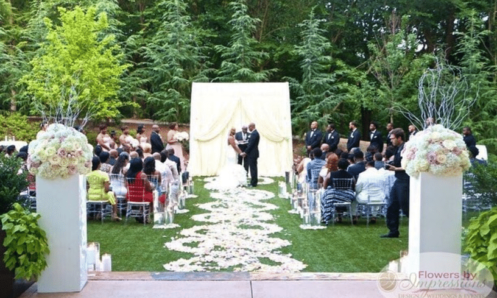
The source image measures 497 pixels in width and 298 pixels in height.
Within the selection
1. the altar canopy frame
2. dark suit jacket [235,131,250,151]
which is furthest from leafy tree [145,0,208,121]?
dark suit jacket [235,131,250,151]

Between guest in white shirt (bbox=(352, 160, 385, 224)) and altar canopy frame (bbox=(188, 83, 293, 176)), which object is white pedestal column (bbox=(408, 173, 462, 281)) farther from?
altar canopy frame (bbox=(188, 83, 293, 176))

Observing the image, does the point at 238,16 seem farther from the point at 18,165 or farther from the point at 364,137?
the point at 18,165

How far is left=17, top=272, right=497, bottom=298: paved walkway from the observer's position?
518 cm

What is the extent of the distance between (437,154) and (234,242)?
4.38 meters

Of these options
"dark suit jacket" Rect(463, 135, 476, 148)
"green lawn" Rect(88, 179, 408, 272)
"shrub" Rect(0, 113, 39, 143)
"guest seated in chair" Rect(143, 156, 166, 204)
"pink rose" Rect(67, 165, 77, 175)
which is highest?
"shrub" Rect(0, 113, 39, 143)

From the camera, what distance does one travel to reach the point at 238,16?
1089 inches

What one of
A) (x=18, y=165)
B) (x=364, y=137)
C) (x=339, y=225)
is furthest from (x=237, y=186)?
(x=364, y=137)

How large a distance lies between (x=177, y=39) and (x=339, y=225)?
705 inches

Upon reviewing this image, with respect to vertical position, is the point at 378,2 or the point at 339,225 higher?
the point at 378,2

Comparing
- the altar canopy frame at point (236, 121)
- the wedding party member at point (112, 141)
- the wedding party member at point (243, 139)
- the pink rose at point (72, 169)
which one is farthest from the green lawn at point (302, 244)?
the altar canopy frame at point (236, 121)

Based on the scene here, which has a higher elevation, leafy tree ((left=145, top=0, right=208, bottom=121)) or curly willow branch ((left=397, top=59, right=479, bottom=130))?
leafy tree ((left=145, top=0, right=208, bottom=121))

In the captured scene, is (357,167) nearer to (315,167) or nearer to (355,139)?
(315,167)

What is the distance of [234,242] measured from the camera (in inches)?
358

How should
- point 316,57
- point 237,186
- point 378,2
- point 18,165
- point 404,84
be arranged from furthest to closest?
point 378,2 → point 316,57 → point 404,84 → point 237,186 → point 18,165
